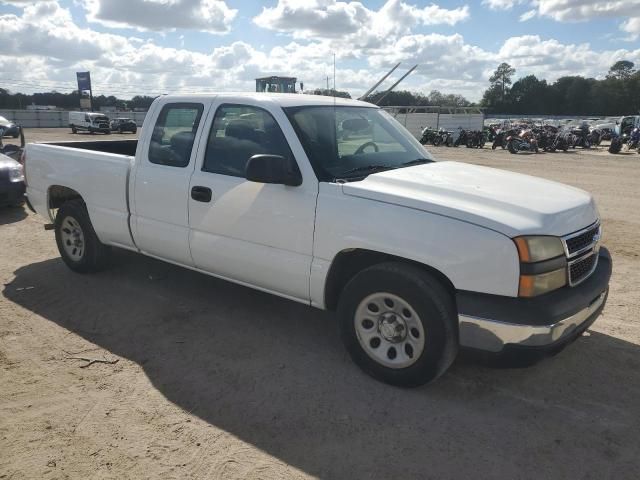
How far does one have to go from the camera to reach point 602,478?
2.65 metres

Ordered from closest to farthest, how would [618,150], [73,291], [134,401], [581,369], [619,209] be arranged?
1. [134,401]
2. [581,369]
3. [73,291]
4. [619,209]
5. [618,150]

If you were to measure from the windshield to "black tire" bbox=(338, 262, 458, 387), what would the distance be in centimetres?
74

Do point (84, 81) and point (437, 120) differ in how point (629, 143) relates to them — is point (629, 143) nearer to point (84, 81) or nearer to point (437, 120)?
point (437, 120)

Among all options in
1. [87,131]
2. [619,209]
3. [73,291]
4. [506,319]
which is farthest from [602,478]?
[87,131]

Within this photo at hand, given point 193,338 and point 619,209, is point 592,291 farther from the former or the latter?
point 619,209

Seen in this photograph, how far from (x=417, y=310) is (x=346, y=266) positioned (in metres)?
0.68

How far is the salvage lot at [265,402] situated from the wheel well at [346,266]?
0.52m

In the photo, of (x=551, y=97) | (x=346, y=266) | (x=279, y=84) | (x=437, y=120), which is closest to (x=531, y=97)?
(x=551, y=97)

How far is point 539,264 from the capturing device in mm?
2938

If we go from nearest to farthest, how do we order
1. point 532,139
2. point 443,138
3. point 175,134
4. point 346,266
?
point 346,266 < point 175,134 < point 532,139 < point 443,138

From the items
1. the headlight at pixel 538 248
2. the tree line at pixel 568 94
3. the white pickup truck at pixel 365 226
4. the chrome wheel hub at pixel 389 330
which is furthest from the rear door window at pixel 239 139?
the tree line at pixel 568 94

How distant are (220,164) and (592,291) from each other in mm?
2779

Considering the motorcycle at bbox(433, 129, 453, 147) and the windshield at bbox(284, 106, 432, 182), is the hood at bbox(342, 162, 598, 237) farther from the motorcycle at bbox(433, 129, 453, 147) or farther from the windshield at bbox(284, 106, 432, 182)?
the motorcycle at bbox(433, 129, 453, 147)

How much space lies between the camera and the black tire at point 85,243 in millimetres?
5445
